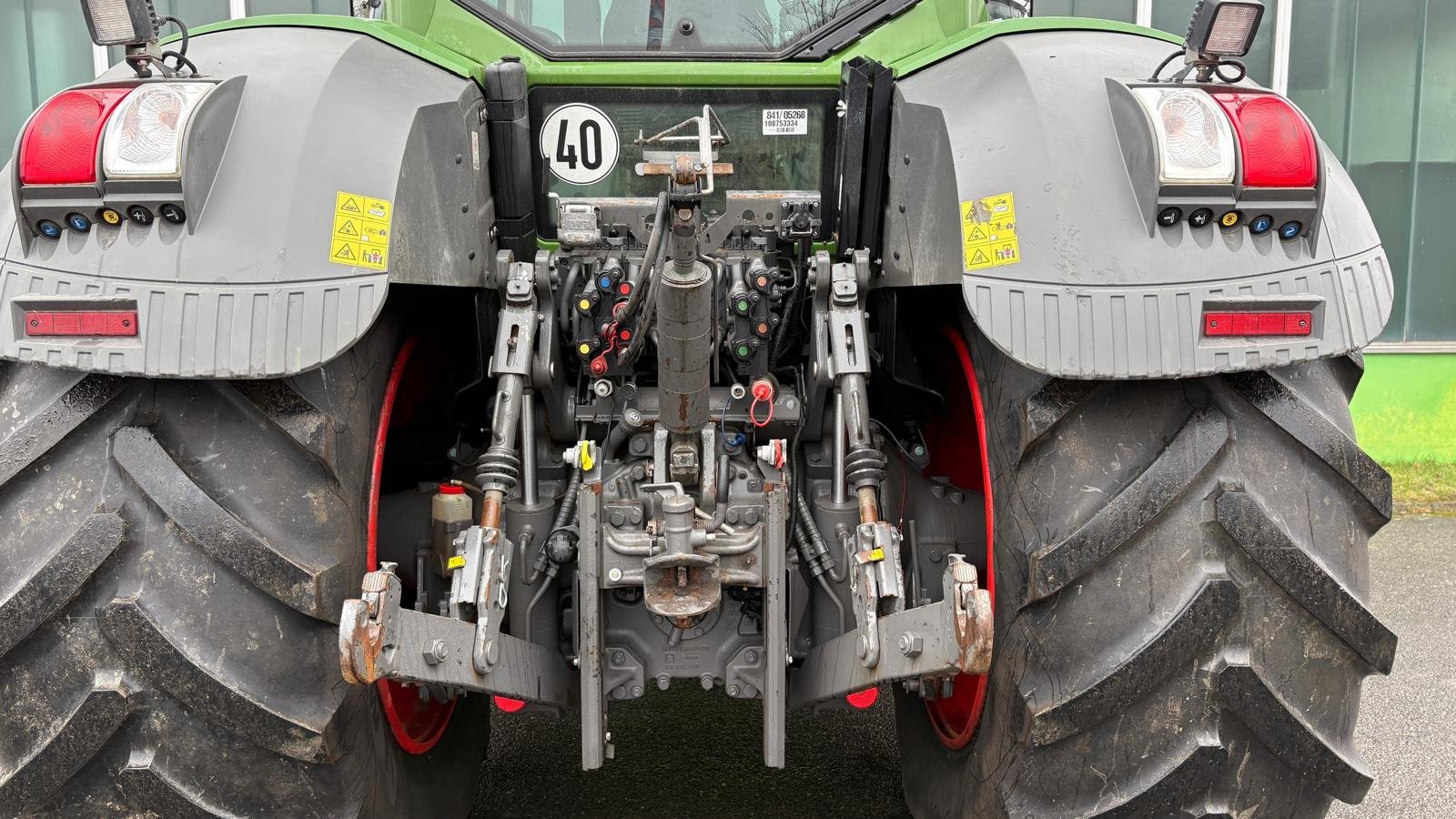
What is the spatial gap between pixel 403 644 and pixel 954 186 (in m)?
1.31

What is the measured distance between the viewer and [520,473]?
2.73m

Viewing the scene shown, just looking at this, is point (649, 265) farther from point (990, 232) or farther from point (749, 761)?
point (749, 761)

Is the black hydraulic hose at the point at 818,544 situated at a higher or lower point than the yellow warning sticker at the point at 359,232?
lower

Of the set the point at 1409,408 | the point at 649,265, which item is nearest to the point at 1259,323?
the point at 649,265

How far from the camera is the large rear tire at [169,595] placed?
2.14m

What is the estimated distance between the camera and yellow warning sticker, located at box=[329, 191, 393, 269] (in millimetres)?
2225

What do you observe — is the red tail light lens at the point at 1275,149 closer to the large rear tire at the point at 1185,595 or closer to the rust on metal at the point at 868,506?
the large rear tire at the point at 1185,595

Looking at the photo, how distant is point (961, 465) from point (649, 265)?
1067 mm

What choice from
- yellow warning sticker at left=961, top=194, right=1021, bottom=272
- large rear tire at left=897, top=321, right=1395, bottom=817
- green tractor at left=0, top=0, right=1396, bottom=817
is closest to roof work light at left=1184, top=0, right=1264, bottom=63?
green tractor at left=0, top=0, right=1396, bottom=817

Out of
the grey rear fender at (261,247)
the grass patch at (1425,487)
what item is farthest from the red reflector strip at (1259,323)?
the grass patch at (1425,487)

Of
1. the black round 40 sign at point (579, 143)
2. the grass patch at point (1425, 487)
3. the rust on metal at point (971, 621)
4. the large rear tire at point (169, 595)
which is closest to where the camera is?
the rust on metal at point (971, 621)

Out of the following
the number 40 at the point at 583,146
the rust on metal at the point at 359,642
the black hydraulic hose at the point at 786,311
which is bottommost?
the rust on metal at the point at 359,642

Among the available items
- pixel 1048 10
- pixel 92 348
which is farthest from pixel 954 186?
pixel 1048 10

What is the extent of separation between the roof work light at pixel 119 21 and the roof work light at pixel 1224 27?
1.90 meters
